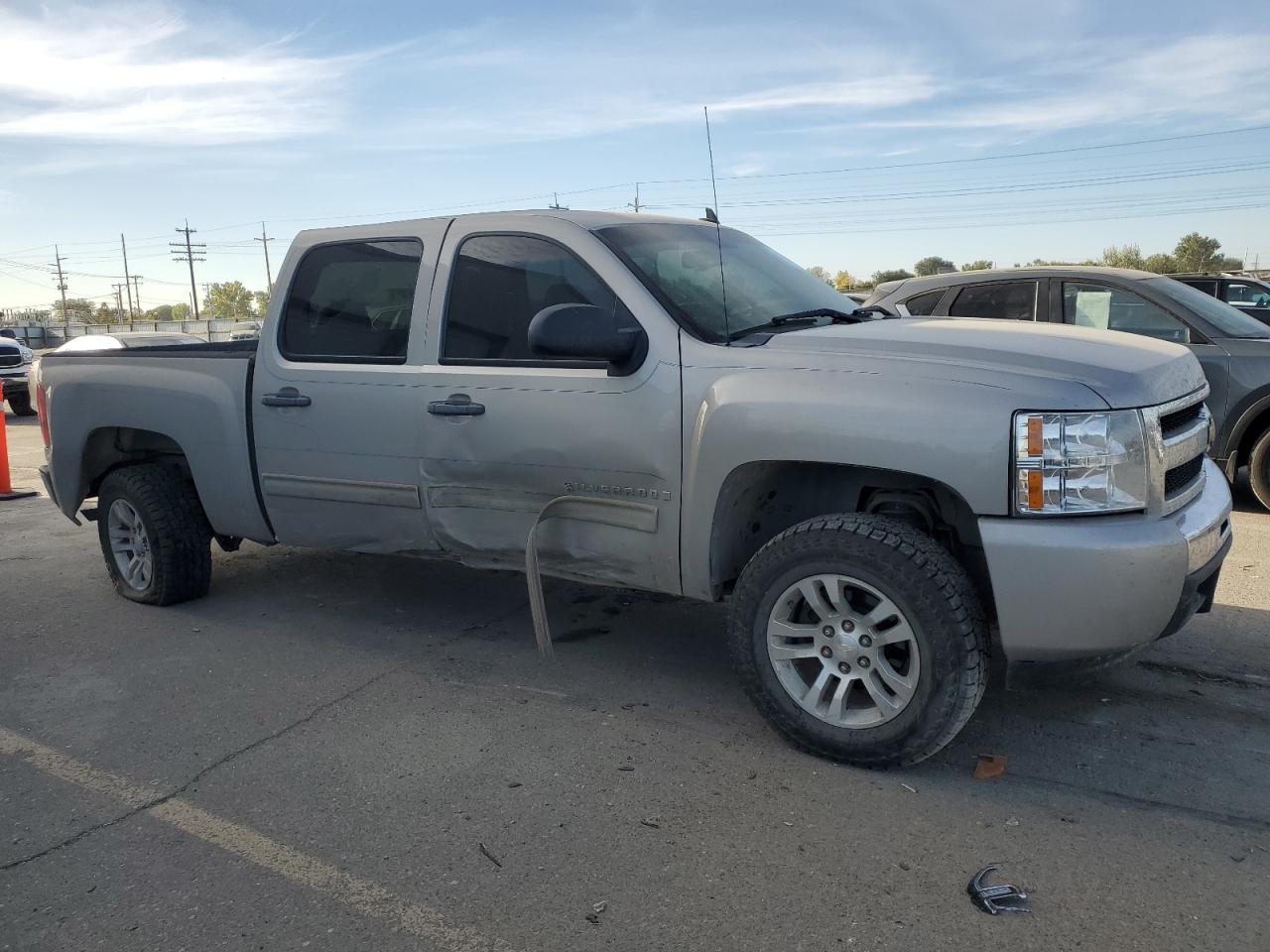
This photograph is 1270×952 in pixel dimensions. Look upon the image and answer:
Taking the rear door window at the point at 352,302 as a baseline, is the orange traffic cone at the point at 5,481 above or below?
below

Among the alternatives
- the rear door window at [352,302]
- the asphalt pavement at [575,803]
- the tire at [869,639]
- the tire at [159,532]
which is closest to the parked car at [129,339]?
the tire at [159,532]

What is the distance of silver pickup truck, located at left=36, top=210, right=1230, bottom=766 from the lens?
3072mm

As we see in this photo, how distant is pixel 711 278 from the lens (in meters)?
4.20

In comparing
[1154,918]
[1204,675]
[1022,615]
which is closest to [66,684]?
[1022,615]

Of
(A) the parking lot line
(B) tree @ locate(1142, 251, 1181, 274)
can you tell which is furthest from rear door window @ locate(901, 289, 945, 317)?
(B) tree @ locate(1142, 251, 1181, 274)

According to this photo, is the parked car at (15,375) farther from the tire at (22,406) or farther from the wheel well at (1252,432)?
the wheel well at (1252,432)

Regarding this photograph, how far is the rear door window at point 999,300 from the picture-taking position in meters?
7.37

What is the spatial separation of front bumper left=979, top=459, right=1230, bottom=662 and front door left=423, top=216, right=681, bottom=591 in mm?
1189

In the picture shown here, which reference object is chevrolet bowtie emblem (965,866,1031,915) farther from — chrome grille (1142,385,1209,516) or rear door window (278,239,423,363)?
rear door window (278,239,423,363)

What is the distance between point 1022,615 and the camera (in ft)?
10.1

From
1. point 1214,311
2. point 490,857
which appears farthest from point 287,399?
point 1214,311

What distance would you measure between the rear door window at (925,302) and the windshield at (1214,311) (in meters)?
1.43

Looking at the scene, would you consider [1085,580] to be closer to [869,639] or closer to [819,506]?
[869,639]

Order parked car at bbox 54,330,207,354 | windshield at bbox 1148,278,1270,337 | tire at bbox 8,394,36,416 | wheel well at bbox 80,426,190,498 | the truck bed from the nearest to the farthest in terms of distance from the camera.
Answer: the truck bed
wheel well at bbox 80,426,190,498
windshield at bbox 1148,278,1270,337
parked car at bbox 54,330,207,354
tire at bbox 8,394,36,416
